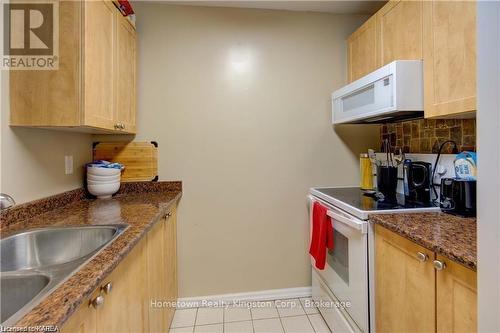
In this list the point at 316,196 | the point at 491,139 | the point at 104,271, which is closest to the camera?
the point at 491,139

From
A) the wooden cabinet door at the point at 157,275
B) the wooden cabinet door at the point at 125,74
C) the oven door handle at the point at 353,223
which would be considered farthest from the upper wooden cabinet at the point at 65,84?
the oven door handle at the point at 353,223

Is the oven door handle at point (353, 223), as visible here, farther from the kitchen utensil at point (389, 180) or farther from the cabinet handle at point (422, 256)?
the kitchen utensil at point (389, 180)

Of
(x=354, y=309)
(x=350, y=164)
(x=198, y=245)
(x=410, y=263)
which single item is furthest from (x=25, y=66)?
(x=350, y=164)

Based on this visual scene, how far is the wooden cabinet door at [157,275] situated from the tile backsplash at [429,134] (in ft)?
6.04

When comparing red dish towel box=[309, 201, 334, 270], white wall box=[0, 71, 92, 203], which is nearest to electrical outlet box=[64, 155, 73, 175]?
white wall box=[0, 71, 92, 203]

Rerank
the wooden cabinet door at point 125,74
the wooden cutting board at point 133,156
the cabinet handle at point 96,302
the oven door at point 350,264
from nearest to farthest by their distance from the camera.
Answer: the cabinet handle at point 96,302 < the oven door at point 350,264 < the wooden cabinet door at point 125,74 < the wooden cutting board at point 133,156

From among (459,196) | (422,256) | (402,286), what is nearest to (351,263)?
(402,286)

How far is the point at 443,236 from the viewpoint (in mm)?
1031

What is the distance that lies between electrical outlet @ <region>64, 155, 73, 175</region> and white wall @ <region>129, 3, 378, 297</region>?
501 mm

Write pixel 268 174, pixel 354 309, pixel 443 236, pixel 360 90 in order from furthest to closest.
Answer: pixel 268 174 → pixel 360 90 → pixel 354 309 → pixel 443 236

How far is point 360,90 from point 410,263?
3.74 ft

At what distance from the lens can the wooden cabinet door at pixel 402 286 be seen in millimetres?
1040

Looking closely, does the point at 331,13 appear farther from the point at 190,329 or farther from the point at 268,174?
the point at 190,329

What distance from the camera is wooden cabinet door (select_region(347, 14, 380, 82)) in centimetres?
186
